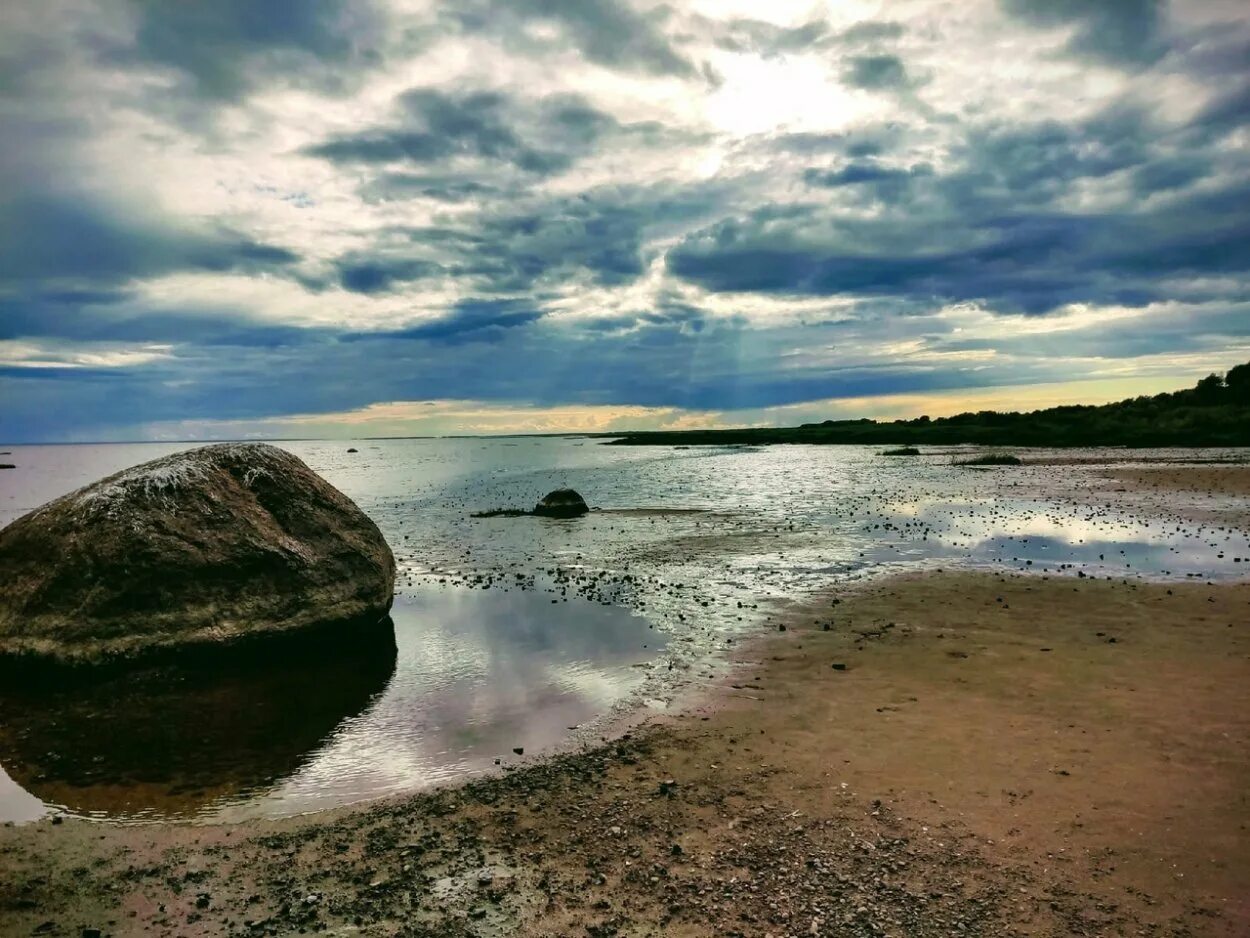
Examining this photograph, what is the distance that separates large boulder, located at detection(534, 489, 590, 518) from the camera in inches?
1720

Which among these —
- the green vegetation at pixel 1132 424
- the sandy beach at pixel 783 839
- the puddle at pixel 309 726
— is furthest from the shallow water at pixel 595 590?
the green vegetation at pixel 1132 424

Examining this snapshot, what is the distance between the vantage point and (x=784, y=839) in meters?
7.75

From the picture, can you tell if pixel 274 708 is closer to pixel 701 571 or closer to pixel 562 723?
pixel 562 723

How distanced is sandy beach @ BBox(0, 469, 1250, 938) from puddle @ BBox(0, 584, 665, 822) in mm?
859

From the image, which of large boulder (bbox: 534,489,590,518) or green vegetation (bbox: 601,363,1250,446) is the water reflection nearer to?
large boulder (bbox: 534,489,590,518)

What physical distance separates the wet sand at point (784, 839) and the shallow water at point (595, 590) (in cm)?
128

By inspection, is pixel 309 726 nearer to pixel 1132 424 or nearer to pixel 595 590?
pixel 595 590

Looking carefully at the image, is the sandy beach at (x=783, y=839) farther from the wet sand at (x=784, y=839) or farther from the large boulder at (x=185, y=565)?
the large boulder at (x=185, y=565)

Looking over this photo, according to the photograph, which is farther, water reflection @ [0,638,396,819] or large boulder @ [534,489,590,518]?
large boulder @ [534,489,590,518]

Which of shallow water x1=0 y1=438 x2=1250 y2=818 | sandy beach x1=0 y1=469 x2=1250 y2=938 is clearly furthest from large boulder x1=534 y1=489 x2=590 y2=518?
sandy beach x1=0 y1=469 x2=1250 y2=938

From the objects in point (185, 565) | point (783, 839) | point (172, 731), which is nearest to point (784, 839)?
point (783, 839)

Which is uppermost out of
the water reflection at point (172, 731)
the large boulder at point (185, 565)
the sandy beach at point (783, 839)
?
the large boulder at point (185, 565)

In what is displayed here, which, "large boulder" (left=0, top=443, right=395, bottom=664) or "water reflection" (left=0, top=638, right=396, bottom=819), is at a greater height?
"large boulder" (left=0, top=443, right=395, bottom=664)

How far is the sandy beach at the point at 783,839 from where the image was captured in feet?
21.6
